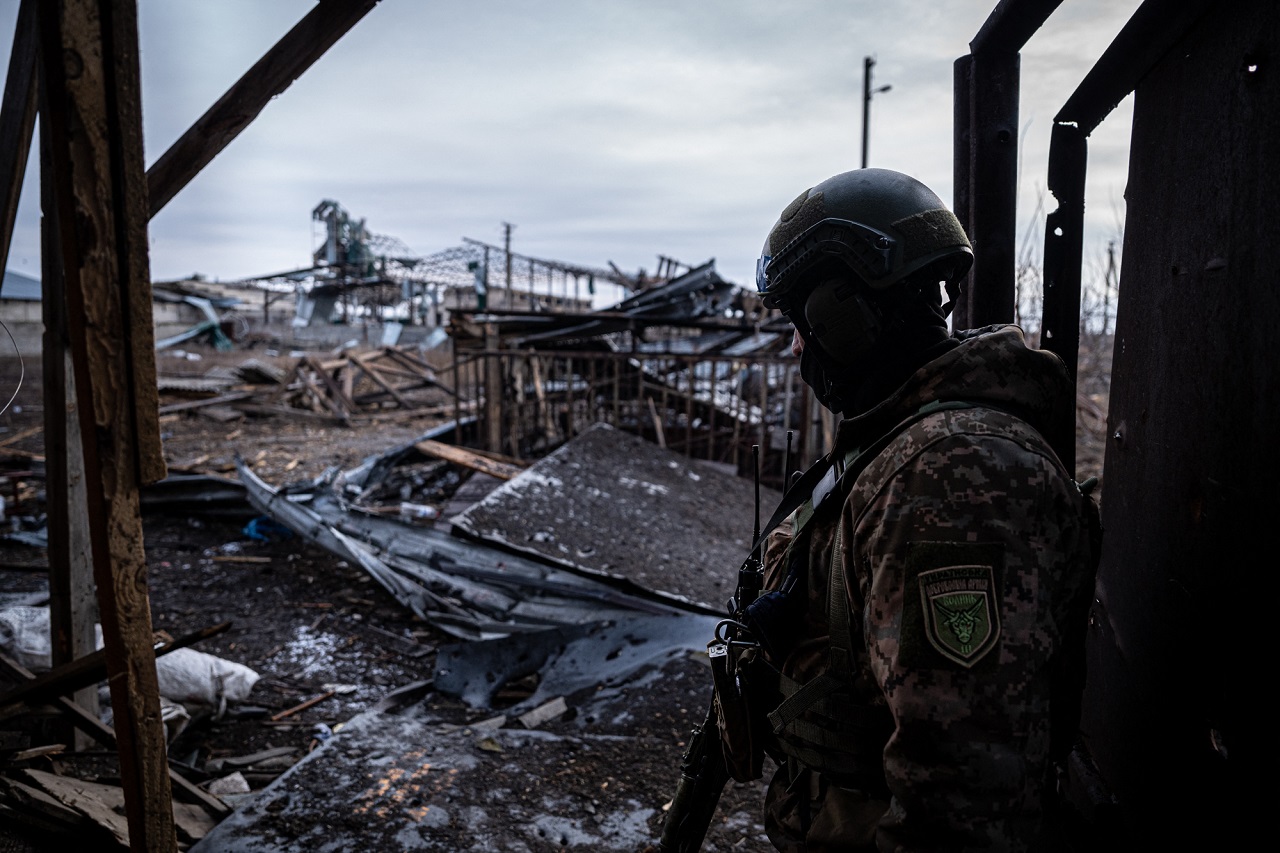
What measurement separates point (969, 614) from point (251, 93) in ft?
7.61

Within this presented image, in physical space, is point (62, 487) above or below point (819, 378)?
below

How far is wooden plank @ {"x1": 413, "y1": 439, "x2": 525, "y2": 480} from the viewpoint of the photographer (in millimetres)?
8047

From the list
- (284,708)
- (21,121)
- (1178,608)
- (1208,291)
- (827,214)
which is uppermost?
(21,121)

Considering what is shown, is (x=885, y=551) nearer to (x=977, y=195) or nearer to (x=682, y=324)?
(x=977, y=195)

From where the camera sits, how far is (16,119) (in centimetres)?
228

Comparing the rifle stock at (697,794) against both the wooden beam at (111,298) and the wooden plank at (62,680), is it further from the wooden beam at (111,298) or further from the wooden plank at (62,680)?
the wooden plank at (62,680)

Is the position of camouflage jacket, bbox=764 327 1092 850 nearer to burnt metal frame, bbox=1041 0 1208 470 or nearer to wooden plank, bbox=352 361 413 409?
burnt metal frame, bbox=1041 0 1208 470

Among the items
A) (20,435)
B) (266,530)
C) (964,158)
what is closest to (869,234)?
(964,158)

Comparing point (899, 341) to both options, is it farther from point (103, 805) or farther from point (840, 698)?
point (103, 805)

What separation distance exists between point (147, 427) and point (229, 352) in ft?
96.3

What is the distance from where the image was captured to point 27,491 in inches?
327

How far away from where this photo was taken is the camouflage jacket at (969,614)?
3.48 ft

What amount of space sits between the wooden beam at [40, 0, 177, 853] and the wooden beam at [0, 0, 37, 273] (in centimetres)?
135

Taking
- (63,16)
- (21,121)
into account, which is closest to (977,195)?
(63,16)
